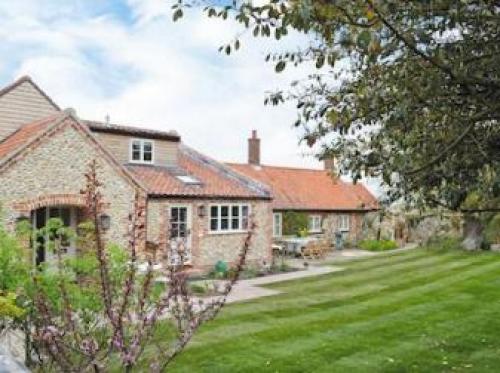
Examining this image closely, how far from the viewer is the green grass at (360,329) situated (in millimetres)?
10344

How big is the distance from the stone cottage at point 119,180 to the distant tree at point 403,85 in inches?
324

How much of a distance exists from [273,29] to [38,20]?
7860mm

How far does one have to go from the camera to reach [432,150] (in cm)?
655

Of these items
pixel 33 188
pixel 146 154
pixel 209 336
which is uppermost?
pixel 146 154

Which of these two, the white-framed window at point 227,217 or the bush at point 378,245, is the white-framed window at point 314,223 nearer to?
the bush at point 378,245

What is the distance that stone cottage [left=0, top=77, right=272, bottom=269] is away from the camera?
1909 cm

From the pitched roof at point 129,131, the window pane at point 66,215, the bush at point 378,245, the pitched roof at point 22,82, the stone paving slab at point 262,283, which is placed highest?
the pitched roof at point 22,82

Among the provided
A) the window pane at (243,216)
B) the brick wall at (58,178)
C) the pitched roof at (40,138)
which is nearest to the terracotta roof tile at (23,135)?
the pitched roof at (40,138)

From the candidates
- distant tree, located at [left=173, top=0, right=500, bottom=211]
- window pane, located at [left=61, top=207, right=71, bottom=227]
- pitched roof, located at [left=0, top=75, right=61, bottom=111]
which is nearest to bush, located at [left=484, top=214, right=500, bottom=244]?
window pane, located at [left=61, top=207, right=71, bottom=227]

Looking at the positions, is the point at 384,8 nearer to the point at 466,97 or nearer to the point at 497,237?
the point at 466,97

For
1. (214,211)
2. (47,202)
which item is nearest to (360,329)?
(47,202)

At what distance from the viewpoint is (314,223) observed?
3766 cm

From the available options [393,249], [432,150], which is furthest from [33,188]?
[393,249]

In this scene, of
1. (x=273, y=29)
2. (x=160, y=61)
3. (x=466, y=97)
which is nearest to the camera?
(x=273, y=29)
